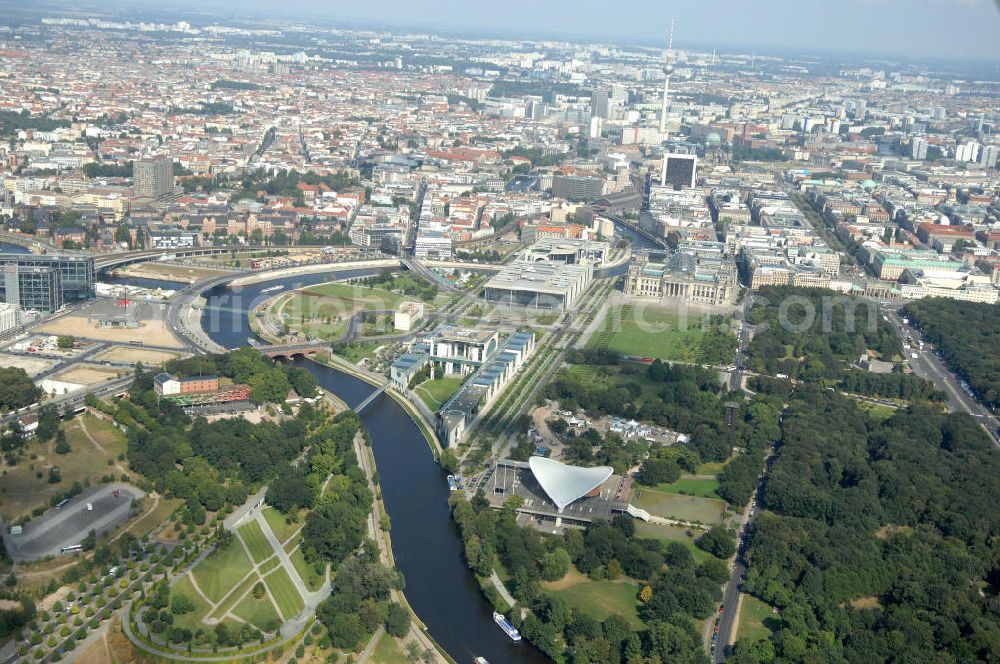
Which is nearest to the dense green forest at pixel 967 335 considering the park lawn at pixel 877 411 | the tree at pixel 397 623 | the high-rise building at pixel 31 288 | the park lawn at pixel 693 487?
the park lawn at pixel 877 411

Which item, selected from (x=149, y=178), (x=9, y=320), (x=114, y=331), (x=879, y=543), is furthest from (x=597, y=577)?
(x=149, y=178)

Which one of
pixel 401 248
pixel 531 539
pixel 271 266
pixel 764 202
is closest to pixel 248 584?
pixel 531 539

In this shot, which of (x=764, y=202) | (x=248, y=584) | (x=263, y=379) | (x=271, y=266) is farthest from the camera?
(x=764, y=202)

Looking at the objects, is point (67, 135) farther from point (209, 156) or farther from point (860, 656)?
point (860, 656)

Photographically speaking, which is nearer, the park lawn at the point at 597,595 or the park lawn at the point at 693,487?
the park lawn at the point at 597,595

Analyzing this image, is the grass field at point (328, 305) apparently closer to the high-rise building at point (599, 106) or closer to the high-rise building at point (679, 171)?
the high-rise building at point (679, 171)

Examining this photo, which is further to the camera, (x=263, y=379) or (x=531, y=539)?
(x=263, y=379)

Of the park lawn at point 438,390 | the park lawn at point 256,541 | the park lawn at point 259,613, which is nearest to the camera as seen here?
the park lawn at point 259,613

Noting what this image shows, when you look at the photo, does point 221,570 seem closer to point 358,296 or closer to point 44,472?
point 44,472
